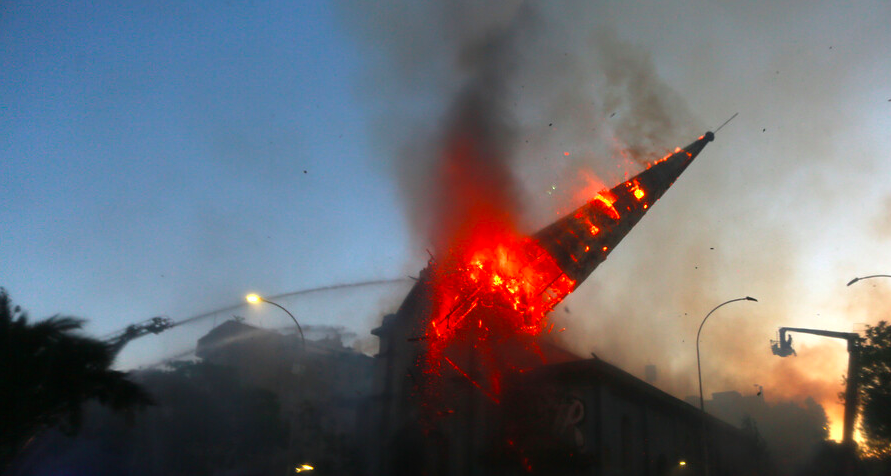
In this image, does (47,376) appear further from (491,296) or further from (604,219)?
(604,219)

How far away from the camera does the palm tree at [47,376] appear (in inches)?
710

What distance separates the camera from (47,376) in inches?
747

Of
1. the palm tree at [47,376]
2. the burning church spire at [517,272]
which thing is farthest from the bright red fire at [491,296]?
the palm tree at [47,376]

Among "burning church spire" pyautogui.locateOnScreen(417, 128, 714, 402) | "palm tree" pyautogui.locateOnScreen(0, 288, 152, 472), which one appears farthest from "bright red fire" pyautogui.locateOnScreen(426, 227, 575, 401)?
"palm tree" pyautogui.locateOnScreen(0, 288, 152, 472)

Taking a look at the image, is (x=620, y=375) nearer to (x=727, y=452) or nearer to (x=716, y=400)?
(x=727, y=452)

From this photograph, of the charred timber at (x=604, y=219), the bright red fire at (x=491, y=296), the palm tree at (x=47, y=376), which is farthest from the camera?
the bright red fire at (x=491, y=296)

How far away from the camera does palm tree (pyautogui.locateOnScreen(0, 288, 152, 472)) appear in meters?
18.0

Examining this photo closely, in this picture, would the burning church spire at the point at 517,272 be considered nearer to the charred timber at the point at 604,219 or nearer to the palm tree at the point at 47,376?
the charred timber at the point at 604,219

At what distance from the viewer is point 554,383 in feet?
84.5

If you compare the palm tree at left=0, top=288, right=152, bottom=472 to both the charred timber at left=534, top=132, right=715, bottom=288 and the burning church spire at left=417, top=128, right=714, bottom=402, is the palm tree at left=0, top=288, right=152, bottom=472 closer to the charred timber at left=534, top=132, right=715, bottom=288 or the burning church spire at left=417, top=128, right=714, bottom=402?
the burning church spire at left=417, top=128, right=714, bottom=402

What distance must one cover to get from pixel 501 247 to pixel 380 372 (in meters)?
13.7

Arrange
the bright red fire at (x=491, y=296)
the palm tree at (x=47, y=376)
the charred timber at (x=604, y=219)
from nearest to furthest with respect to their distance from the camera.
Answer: the palm tree at (x=47, y=376) → the charred timber at (x=604, y=219) → the bright red fire at (x=491, y=296)

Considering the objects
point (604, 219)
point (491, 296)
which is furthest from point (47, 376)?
point (604, 219)

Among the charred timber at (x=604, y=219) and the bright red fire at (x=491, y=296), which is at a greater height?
the charred timber at (x=604, y=219)
